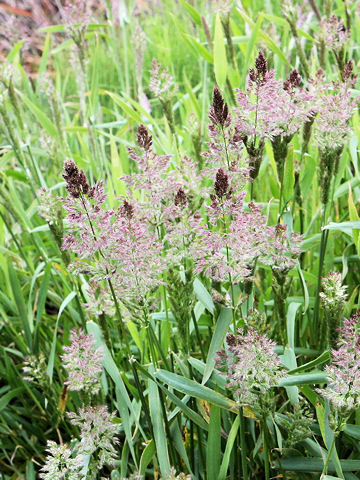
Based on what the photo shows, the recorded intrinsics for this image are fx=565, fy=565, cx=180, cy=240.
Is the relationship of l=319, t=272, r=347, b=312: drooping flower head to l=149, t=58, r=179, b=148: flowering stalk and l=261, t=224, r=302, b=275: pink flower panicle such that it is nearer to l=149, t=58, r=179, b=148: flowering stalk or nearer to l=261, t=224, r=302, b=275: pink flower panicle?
l=261, t=224, r=302, b=275: pink flower panicle

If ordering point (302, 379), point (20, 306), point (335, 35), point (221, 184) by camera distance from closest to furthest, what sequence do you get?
point (221, 184) < point (302, 379) < point (335, 35) < point (20, 306)

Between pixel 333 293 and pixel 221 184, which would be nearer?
Answer: pixel 221 184

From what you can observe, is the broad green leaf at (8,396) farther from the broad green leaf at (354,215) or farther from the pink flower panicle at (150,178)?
the broad green leaf at (354,215)

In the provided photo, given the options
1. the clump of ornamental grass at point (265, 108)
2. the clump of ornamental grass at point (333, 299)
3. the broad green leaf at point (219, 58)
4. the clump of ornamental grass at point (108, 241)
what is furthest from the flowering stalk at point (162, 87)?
the clump of ornamental grass at point (333, 299)

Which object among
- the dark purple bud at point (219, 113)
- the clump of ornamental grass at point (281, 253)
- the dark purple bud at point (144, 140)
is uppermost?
the dark purple bud at point (219, 113)

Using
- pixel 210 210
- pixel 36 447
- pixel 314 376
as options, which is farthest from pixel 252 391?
pixel 36 447

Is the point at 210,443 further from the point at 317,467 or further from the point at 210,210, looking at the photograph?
the point at 210,210

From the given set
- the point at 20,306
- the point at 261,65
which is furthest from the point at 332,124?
the point at 20,306

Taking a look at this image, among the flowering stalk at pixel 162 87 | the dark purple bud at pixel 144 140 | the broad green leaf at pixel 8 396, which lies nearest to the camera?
the dark purple bud at pixel 144 140

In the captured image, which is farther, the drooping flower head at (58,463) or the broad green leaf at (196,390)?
the broad green leaf at (196,390)

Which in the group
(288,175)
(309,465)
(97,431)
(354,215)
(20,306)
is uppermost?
(288,175)

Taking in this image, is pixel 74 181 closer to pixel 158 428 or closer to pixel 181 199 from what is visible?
pixel 181 199

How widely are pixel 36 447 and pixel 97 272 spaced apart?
1.02m

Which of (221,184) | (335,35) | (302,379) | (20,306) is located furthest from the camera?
(20,306)
